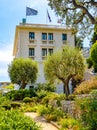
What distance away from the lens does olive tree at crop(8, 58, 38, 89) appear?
40938mm

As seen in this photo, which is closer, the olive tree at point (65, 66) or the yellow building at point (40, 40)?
the olive tree at point (65, 66)

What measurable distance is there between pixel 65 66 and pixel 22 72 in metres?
10.0

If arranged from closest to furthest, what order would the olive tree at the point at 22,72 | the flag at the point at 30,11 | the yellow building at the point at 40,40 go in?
the olive tree at the point at 22,72
the yellow building at the point at 40,40
the flag at the point at 30,11

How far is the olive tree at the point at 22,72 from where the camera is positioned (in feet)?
134

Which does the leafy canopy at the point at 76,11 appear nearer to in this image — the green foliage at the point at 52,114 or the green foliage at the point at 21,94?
the green foliage at the point at 52,114

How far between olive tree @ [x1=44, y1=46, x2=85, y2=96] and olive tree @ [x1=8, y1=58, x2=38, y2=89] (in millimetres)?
8559

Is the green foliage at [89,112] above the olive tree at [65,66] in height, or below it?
below

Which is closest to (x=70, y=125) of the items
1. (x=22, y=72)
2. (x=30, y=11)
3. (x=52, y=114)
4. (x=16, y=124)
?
(x=52, y=114)

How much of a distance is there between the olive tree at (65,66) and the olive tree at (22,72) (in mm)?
8559

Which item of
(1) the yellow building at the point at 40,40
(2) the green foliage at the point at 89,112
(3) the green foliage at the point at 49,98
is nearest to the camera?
(2) the green foliage at the point at 89,112

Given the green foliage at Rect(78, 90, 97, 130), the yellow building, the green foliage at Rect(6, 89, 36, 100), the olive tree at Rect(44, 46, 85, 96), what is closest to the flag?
the yellow building

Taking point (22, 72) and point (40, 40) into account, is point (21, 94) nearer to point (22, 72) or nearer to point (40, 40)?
point (22, 72)

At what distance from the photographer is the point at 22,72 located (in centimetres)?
4091


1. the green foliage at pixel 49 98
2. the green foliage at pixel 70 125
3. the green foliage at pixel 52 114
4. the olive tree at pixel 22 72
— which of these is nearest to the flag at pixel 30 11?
the olive tree at pixel 22 72
